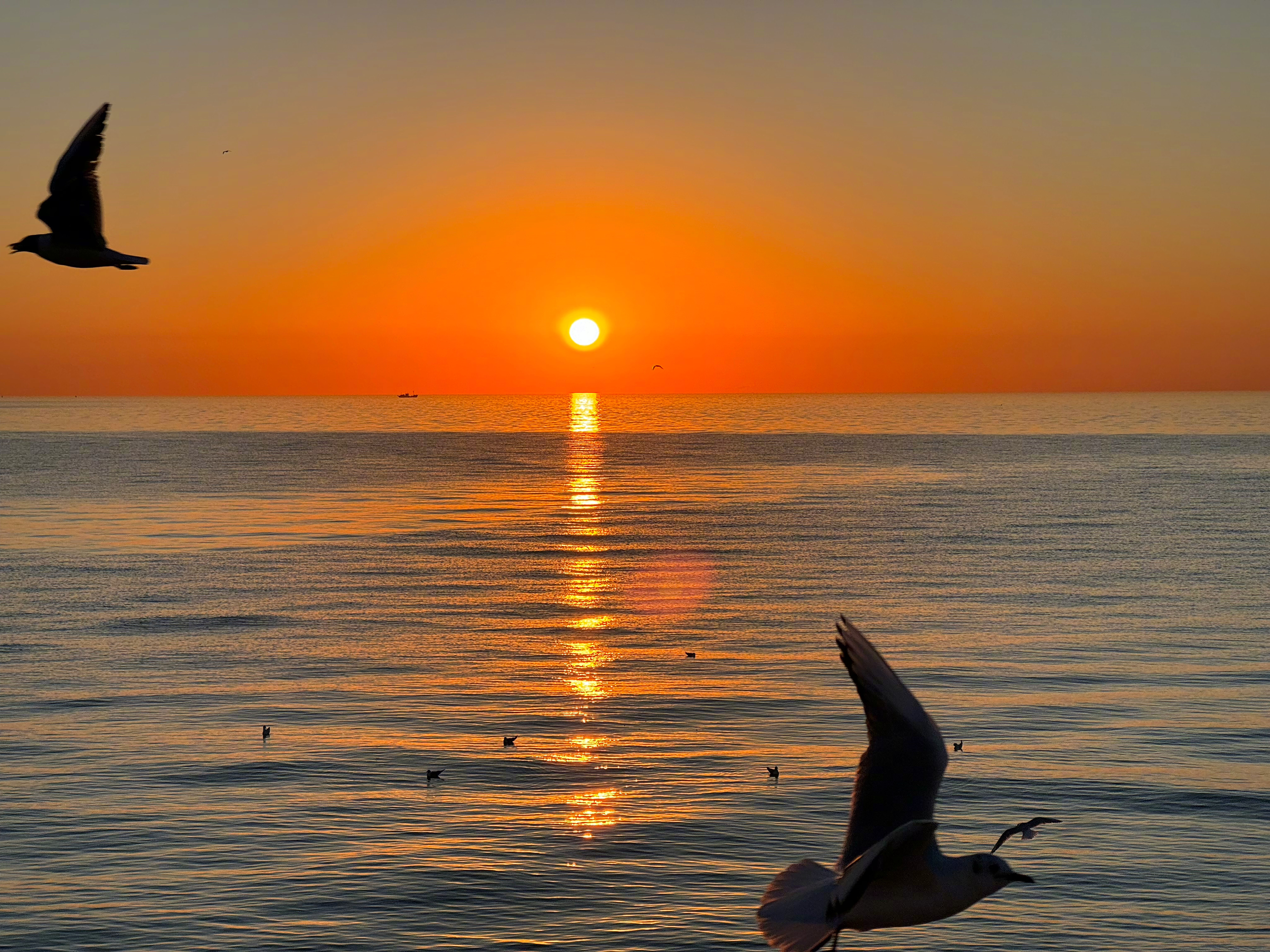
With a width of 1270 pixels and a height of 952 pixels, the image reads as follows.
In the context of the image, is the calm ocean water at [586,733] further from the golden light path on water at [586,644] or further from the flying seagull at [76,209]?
the flying seagull at [76,209]

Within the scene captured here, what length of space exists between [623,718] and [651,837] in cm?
Result: 917

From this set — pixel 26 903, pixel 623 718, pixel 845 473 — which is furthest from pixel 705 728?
pixel 845 473

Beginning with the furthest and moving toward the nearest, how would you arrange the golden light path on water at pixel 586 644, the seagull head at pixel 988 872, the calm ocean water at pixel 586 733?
the golden light path on water at pixel 586 644, the calm ocean water at pixel 586 733, the seagull head at pixel 988 872

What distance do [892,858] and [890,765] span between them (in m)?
0.73

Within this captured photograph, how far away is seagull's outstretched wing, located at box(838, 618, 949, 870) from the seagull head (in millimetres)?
574

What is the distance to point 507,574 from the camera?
62281 millimetres

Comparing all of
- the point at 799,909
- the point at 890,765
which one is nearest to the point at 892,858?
the point at 890,765

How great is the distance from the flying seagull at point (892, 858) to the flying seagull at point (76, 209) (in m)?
9.21

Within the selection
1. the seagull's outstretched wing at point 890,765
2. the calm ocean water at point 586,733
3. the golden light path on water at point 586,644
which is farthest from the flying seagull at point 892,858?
the golden light path on water at point 586,644

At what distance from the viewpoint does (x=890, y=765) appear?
11.1m

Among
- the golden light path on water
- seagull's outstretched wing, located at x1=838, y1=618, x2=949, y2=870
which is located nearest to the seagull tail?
seagull's outstretched wing, located at x1=838, y1=618, x2=949, y2=870

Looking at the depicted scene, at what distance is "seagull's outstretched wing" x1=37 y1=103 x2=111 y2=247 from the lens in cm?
1500

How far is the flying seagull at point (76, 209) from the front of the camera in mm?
14883

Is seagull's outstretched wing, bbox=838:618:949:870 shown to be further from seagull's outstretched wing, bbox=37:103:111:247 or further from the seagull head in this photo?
seagull's outstretched wing, bbox=37:103:111:247
